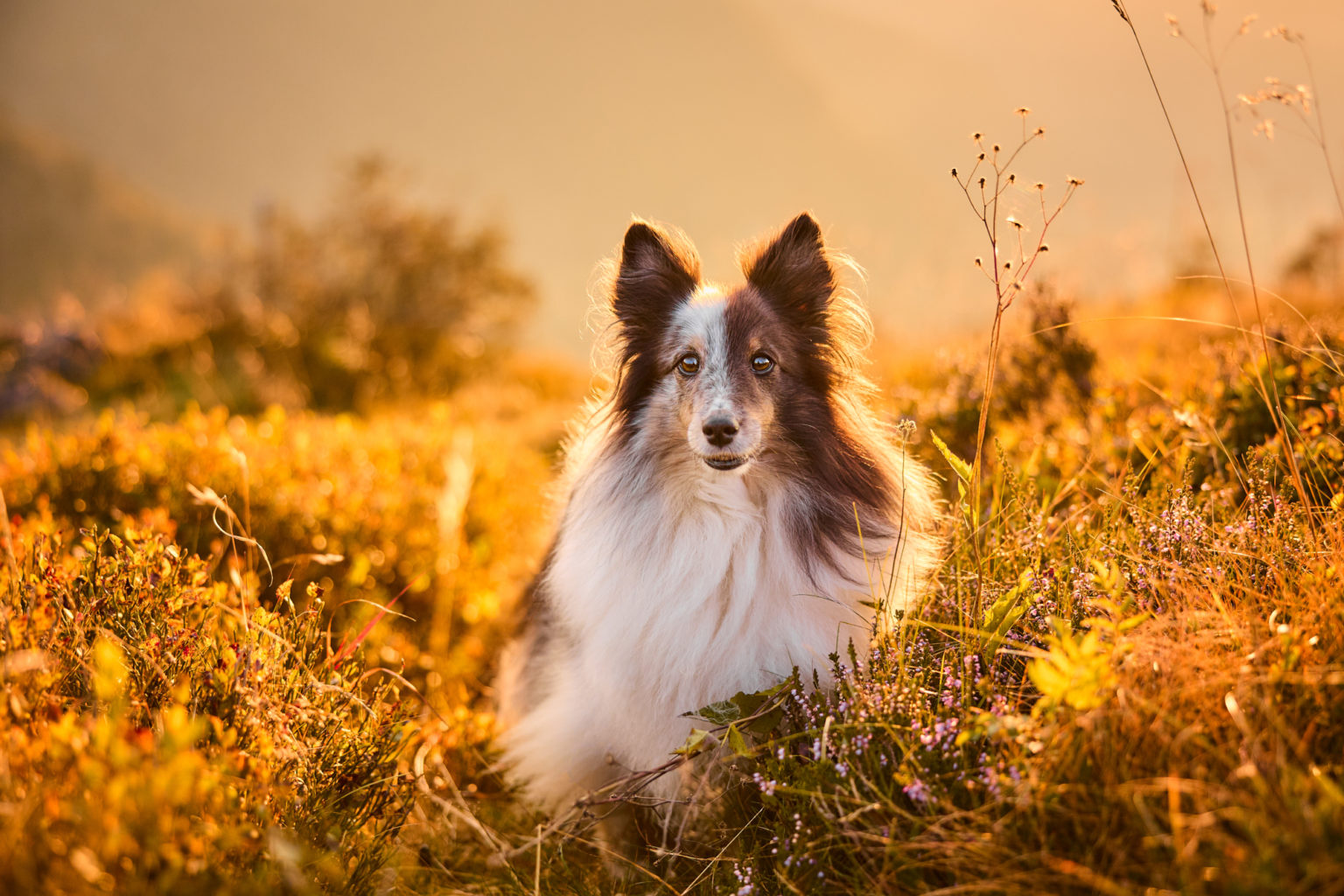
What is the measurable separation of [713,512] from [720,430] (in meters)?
0.41

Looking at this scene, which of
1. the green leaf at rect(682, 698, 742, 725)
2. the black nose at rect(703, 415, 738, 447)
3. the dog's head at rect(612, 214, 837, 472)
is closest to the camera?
the green leaf at rect(682, 698, 742, 725)

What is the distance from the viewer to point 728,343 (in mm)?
3031

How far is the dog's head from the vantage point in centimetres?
297

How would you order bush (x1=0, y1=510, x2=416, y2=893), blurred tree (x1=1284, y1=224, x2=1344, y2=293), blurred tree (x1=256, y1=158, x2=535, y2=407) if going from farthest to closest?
blurred tree (x1=256, y1=158, x2=535, y2=407) → blurred tree (x1=1284, y1=224, x2=1344, y2=293) → bush (x1=0, y1=510, x2=416, y2=893)

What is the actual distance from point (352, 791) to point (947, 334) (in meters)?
8.04

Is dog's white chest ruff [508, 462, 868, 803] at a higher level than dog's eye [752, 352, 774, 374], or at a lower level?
lower

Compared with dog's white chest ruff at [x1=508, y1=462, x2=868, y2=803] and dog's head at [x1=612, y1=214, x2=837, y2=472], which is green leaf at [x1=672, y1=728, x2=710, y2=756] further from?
dog's head at [x1=612, y1=214, x2=837, y2=472]

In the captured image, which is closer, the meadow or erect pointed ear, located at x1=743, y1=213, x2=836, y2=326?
the meadow

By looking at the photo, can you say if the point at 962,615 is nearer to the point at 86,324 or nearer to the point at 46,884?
the point at 46,884

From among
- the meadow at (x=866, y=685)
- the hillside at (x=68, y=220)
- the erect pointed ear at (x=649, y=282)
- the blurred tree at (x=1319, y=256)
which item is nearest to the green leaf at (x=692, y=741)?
the meadow at (x=866, y=685)

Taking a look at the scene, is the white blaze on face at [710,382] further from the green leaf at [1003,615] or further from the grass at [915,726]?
the green leaf at [1003,615]

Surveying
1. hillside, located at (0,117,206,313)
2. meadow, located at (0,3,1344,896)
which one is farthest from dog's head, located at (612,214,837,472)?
hillside, located at (0,117,206,313)

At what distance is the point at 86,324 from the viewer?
12.1 metres

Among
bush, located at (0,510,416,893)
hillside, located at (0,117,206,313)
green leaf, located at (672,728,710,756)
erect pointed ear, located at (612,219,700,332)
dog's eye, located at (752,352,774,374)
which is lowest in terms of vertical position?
hillside, located at (0,117,206,313)
